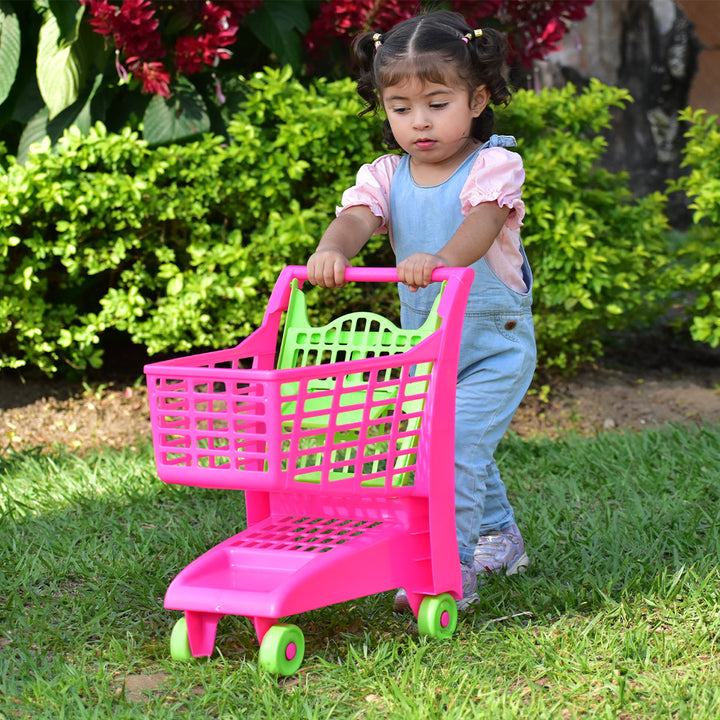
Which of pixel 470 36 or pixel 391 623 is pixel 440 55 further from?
pixel 391 623

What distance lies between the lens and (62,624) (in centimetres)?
259

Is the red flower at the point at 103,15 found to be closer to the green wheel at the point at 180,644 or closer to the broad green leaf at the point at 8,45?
the broad green leaf at the point at 8,45

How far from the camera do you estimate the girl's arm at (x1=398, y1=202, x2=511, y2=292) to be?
236cm

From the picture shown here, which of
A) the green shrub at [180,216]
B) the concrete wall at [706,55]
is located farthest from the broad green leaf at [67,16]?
the concrete wall at [706,55]

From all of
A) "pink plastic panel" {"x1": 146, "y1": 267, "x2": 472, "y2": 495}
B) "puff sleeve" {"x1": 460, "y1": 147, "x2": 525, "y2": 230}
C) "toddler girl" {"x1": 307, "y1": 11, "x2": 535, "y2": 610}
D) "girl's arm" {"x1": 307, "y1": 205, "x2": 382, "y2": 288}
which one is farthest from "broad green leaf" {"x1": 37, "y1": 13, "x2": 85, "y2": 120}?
"puff sleeve" {"x1": 460, "y1": 147, "x2": 525, "y2": 230}

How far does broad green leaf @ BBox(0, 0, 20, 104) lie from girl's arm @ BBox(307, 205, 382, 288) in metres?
2.27

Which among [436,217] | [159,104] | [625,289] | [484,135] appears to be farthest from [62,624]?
[625,289]

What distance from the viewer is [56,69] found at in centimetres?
430

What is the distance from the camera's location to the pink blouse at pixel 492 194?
253cm

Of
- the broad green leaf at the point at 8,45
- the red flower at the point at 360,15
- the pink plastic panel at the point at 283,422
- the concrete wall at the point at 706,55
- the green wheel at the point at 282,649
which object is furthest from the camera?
the concrete wall at the point at 706,55

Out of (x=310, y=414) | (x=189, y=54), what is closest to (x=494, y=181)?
(x=310, y=414)

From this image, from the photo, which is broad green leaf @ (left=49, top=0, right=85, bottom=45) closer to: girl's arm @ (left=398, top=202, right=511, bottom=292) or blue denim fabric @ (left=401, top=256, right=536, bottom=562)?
blue denim fabric @ (left=401, top=256, right=536, bottom=562)

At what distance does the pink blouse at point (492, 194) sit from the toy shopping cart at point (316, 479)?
260 mm

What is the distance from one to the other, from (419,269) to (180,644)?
3.23ft
